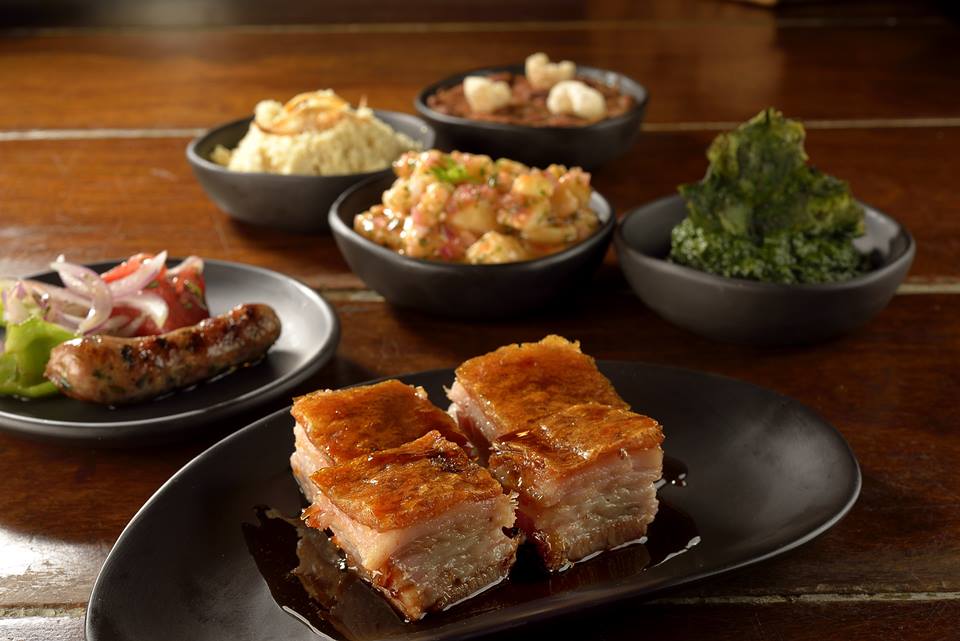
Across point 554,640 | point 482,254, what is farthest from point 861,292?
point 554,640

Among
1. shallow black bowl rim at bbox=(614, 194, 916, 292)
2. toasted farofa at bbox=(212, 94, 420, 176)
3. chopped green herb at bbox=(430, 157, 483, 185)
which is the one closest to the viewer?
shallow black bowl rim at bbox=(614, 194, 916, 292)

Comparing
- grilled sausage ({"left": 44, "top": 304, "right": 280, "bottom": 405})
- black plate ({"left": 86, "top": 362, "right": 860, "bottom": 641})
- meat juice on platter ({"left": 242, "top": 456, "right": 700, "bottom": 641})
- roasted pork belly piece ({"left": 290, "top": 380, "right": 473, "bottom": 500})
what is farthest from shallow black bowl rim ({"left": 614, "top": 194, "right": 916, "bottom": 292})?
grilled sausage ({"left": 44, "top": 304, "right": 280, "bottom": 405})

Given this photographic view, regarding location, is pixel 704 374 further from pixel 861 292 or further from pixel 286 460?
pixel 286 460

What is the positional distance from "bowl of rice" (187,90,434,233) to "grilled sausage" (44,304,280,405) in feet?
2.68

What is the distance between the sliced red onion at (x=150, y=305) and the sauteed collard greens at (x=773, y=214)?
3.77 feet

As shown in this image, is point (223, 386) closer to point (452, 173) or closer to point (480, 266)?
point (480, 266)

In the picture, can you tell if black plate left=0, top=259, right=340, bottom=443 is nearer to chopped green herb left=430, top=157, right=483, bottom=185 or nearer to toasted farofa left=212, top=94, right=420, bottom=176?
chopped green herb left=430, top=157, right=483, bottom=185

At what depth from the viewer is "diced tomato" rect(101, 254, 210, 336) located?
2.33 metres

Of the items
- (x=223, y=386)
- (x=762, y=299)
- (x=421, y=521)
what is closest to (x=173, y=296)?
(x=223, y=386)

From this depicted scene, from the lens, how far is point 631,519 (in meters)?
1.66

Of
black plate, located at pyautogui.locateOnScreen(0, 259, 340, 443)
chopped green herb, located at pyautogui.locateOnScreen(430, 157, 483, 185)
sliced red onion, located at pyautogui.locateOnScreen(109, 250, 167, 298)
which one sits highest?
chopped green herb, located at pyautogui.locateOnScreen(430, 157, 483, 185)

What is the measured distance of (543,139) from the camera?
332cm

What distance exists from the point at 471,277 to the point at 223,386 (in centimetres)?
57

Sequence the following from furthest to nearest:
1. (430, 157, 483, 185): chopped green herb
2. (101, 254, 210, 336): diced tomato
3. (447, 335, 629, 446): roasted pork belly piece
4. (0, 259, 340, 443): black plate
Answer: (430, 157, 483, 185): chopped green herb → (101, 254, 210, 336): diced tomato → (0, 259, 340, 443): black plate → (447, 335, 629, 446): roasted pork belly piece
